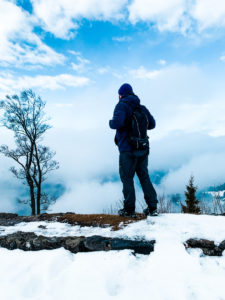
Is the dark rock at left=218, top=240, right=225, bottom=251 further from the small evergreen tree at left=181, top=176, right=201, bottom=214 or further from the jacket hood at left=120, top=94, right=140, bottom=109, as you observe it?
the small evergreen tree at left=181, top=176, right=201, bottom=214

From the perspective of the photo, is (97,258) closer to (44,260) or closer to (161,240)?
(44,260)

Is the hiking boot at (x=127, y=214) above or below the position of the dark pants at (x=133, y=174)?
below

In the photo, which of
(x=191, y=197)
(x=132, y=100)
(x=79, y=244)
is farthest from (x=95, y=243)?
(x=191, y=197)

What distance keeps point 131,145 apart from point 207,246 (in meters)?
1.91

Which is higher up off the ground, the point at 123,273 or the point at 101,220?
the point at 101,220

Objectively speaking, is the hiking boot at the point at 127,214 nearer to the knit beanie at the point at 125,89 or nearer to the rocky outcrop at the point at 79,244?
the rocky outcrop at the point at 79,244

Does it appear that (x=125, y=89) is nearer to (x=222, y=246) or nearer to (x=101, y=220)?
(x=101, y=220)

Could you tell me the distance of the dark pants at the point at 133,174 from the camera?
371 cm

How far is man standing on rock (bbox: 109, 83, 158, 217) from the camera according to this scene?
3672 mm

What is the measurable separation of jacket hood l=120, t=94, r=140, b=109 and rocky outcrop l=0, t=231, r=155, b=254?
2.32 meters

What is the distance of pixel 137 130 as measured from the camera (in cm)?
371

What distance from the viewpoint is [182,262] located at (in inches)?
86.0

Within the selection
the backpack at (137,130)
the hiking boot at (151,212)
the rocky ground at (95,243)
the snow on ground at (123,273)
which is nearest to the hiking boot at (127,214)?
the rocky ground at (95,243)

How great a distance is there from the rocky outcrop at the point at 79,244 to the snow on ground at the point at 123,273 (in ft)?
0.35
